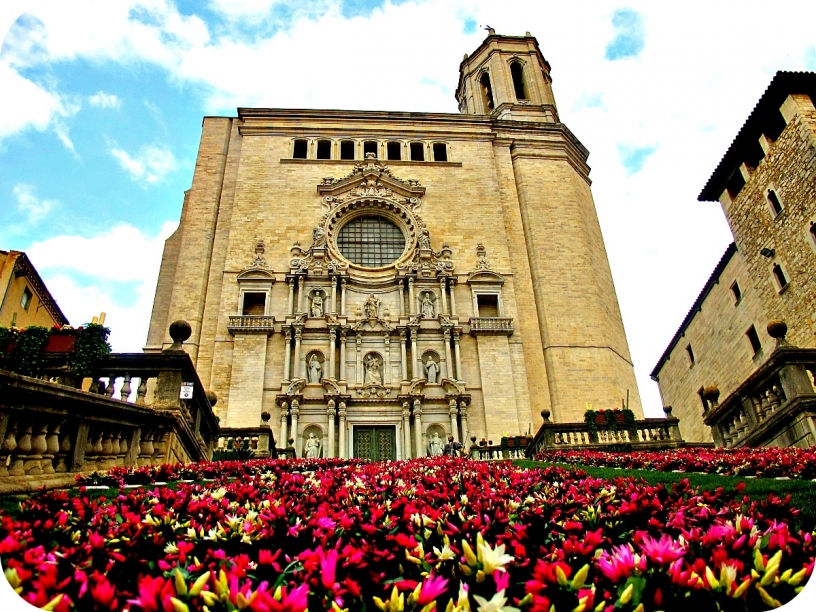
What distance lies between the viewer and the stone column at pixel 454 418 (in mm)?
24094

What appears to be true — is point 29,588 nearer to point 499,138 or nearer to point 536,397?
point 536,397

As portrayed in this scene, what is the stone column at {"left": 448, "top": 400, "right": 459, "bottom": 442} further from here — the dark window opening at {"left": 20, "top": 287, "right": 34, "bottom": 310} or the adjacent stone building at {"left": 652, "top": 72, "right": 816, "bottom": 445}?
the dark window opening at {"left": 20, "top": 287, "right": 34, "bottom": 310}

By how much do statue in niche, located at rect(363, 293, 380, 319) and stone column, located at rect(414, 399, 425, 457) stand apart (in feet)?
16.2

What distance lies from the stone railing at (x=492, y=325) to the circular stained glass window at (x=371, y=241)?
19.4 ft

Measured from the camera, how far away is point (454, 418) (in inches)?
959

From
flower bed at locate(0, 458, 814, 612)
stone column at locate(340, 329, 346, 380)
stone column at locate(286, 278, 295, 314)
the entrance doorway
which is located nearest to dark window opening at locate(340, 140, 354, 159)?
stone column at locate(286, 278, 295, 314)

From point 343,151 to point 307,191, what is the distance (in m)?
4.50

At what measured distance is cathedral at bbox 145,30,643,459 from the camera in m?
24.7

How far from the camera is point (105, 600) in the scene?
6.38 ft

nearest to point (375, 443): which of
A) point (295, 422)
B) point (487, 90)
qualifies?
point (295, 422)

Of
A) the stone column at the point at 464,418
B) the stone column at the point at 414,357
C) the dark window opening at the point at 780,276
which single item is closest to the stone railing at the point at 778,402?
the dark window opening at the point at 780,276

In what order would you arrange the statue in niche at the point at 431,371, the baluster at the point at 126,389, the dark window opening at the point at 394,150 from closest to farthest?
the baluster at the point at 126,389
the statue in niche at the point at 431,371
the dark window opening at the point at 394,150

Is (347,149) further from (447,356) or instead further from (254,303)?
(447,356)

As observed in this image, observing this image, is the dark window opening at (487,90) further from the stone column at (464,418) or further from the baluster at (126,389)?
the baluster at (126,389)
